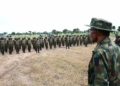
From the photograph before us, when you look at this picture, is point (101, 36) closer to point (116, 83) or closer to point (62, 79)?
point (116, 83)

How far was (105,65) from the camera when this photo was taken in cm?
187

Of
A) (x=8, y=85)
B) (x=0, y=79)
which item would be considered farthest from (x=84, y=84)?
(x=0, y=79)

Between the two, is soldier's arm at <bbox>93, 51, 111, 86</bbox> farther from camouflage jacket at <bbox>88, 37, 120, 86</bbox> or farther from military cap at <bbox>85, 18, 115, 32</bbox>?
military cap at <bbox>85, 18, 115, 32</bbox>

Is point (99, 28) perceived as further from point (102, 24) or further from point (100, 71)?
point (100, 71)

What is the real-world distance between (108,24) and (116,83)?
0.62 meters

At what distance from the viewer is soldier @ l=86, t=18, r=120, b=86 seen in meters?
1.86

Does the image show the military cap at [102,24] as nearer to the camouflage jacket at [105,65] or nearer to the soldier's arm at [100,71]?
the camouflage jacket at [105,65]

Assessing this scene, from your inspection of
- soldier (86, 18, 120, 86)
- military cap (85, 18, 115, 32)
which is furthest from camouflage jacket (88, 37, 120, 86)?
military cap (85, 18, 115, 32)

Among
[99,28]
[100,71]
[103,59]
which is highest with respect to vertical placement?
[99,28]

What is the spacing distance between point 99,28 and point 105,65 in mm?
384

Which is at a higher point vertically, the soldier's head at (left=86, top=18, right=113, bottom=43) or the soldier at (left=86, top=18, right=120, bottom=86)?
the soldier's head at (left=86, top=18, right=113, bottom=43)

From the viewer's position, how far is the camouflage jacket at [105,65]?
73.3 inches

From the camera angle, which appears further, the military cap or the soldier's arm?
the military cap

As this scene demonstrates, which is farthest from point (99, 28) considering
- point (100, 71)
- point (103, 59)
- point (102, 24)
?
point (100, 71)
